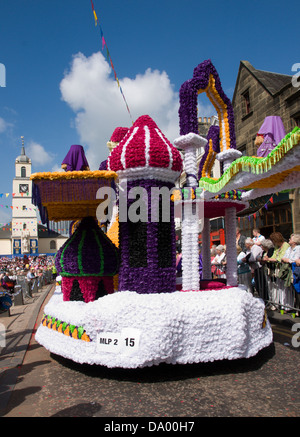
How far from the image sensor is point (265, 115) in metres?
16.4

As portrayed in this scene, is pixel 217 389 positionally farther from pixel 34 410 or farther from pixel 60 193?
pixel 60 193

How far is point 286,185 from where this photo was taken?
17.1 ft

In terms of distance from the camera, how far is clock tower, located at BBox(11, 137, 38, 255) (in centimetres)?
7319

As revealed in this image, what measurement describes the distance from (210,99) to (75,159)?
9.30ft

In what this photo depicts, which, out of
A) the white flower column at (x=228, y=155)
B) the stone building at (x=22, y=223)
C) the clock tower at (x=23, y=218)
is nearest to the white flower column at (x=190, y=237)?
the white flower column at (x=228, y=155)

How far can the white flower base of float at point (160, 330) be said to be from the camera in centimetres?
389

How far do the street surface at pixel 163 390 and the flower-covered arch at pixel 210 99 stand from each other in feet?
11.4

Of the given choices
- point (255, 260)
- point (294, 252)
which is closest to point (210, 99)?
point (294, 252)

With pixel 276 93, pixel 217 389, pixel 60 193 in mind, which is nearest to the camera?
pixel 217 389

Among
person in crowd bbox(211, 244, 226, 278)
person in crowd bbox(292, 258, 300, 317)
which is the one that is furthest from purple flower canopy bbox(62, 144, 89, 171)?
person in crowd bbox(211, 244, 226, 278)

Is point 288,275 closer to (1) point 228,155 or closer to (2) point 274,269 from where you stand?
(2) point 274,269

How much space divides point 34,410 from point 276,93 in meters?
15.8

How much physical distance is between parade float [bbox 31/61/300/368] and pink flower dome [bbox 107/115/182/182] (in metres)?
0.01
